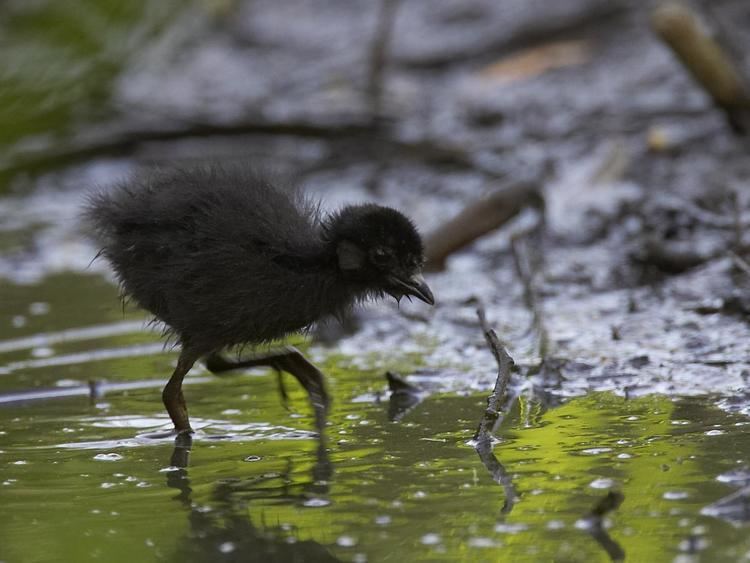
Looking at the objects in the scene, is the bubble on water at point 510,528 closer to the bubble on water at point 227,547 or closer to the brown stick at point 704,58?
the bubble on water at point 227,547

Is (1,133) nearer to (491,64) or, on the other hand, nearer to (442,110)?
(442,110)

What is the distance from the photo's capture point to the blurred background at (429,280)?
3914 mm

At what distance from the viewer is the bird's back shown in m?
5.18

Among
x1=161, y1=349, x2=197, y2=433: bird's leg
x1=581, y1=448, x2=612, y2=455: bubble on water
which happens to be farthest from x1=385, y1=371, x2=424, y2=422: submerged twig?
x1=581, y1=448, x2=612, y2=455: bubble on water

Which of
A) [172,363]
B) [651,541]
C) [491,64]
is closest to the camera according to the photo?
[651,541]

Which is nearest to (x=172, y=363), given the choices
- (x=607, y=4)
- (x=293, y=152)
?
(x=293, y=152)

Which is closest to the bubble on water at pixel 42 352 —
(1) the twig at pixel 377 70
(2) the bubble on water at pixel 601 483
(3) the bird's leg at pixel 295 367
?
(3) the bird's leg at pixel 295 367

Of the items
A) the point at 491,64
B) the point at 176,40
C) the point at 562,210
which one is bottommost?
the point at 562,210

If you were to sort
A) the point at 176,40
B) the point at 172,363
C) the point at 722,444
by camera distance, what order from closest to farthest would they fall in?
the point at 722,444, the point at 172,363, the point at 176,40

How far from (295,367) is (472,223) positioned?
7.88ft

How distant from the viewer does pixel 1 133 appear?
11977 mm

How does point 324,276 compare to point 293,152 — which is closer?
point 324,276

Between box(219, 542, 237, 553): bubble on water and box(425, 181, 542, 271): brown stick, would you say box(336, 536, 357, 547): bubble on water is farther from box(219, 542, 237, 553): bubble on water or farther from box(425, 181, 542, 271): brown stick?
box(425, 181, 542, 271): brown stick

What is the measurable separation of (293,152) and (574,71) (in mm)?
2955
